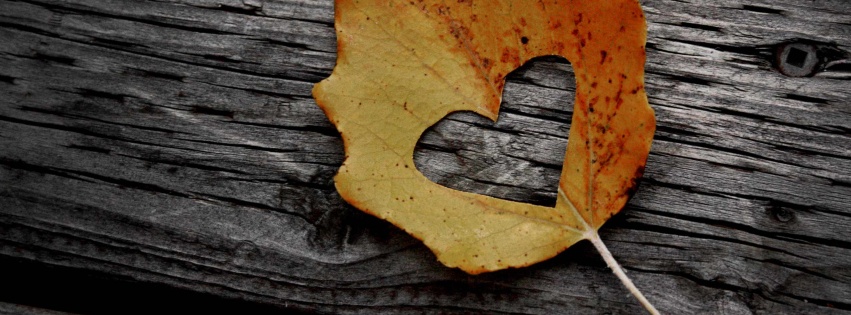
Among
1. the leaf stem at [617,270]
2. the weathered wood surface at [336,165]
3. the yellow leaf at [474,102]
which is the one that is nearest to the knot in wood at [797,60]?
the weathered wood surface at [336,165]

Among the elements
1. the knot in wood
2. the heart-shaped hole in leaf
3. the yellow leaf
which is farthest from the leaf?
the knot in wood

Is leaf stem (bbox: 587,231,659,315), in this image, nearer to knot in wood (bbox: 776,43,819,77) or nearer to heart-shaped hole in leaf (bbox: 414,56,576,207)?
heart-shaped hole in leaf (bbox: 414,56,576,207)

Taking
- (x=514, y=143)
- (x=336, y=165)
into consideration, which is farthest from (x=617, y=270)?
(x=336, y=165)

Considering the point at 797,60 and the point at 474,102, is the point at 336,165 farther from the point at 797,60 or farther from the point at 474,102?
the point at 797,60

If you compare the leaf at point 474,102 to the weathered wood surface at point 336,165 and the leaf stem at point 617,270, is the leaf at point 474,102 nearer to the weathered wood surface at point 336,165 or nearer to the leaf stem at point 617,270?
the leaf stem at point 617,270

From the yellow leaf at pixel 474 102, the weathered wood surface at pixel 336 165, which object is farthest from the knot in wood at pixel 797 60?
the yellow leaf at pixel 474 102

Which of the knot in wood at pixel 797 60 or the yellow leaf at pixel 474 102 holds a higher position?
Result: the knot in wood at pixel 797 60

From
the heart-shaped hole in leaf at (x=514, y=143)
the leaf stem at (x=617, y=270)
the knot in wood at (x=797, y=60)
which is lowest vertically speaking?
the leaf stem at (x=617, y=270)

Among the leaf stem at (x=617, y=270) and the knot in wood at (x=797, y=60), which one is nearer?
the leaf stem at (x=617, y=270)
